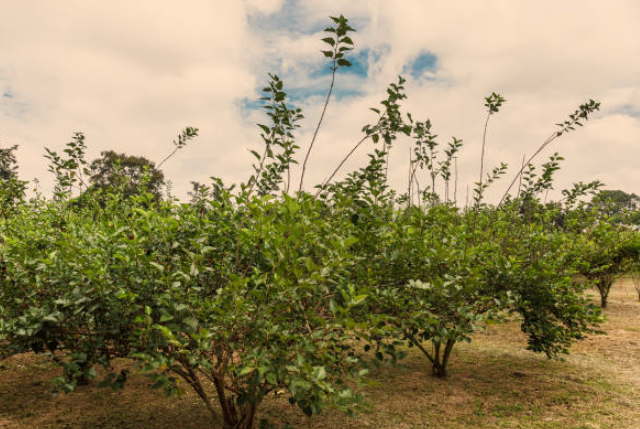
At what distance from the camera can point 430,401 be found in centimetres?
552

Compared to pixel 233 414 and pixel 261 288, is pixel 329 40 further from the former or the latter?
pixel 233 414

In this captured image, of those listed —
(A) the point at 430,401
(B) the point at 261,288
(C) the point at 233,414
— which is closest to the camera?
(B) the point at 261,288

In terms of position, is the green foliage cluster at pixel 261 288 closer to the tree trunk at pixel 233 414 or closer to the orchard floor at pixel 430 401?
the tree trunk at pixel 233 414

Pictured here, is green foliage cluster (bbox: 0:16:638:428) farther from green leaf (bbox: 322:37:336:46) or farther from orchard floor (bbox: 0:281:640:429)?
orchard floor (bbox: 0:281:640:429)

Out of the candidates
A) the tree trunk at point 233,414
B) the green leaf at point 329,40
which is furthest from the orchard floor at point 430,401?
the green leaf at point 329,40

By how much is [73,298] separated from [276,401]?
142 inches

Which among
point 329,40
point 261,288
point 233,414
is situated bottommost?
point 233,414

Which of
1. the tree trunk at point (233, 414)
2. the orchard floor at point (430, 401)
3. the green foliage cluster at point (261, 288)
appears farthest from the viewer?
the orchard floor at point (430, 401)

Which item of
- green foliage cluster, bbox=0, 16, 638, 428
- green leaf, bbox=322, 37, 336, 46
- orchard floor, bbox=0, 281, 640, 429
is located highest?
green leaf, bbox=322, 37, 336, 46

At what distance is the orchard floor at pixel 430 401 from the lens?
4.80 meters

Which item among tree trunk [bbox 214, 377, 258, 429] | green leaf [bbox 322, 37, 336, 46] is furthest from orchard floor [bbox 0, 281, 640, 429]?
green leaf [bbox 322, 37, 336, 46]

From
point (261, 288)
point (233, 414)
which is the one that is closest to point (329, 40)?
point (261, 288)

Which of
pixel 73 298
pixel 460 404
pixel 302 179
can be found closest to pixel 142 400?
pixel 73 298

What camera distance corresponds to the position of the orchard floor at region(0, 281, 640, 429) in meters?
4.80
